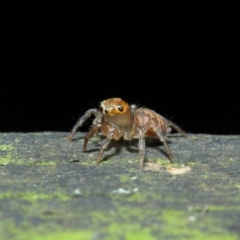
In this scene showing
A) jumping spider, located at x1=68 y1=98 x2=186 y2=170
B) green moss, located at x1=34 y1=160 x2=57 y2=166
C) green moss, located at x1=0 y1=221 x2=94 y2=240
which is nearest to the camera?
green moss, located at x1=0 y1=221 x2=94 y2=240

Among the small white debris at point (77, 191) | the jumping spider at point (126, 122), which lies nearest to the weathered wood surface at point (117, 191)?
the small white debris at point (77, 191)

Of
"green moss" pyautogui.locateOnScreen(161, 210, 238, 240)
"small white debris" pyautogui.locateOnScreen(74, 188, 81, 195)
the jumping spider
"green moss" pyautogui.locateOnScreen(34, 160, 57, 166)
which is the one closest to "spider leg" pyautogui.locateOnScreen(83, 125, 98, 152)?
the jumping spider

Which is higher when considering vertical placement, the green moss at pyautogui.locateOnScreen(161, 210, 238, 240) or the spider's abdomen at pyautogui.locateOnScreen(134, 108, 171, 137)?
the spider's abdomen at pyautogui.locateOnScreen(134, 108, 171, 137)

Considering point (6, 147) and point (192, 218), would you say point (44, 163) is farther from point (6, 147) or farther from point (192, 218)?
point (192, 218)

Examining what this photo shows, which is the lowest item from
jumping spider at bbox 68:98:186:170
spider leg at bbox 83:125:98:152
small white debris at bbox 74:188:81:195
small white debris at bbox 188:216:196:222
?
small white debris at bbox 74:188:81:195

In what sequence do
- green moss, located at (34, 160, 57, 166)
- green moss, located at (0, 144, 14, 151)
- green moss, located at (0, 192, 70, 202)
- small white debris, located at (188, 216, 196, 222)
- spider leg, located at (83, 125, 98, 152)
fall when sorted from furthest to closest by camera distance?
spider leg, located at (83, 125, 98, 152)
green moss, located at (0, 144, 14, 151)
green moss, located at (34, 160, 57, 166)
green moss, located at (0, 192, 70, 202)
small white debris, located at (188, 216, 196, 222)

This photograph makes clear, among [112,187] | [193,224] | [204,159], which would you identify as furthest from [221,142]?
[193,224]

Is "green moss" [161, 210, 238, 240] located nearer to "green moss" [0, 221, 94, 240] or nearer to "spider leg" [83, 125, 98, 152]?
"green moss" [0, 221, 94, 240]

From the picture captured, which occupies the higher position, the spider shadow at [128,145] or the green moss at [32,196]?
the spider shadow at [128,145]

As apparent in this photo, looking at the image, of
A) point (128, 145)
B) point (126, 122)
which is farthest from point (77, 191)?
point (126, 122)

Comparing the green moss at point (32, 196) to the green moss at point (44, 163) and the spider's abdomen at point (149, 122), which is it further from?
the spider's abdomen at point (149, 122)
